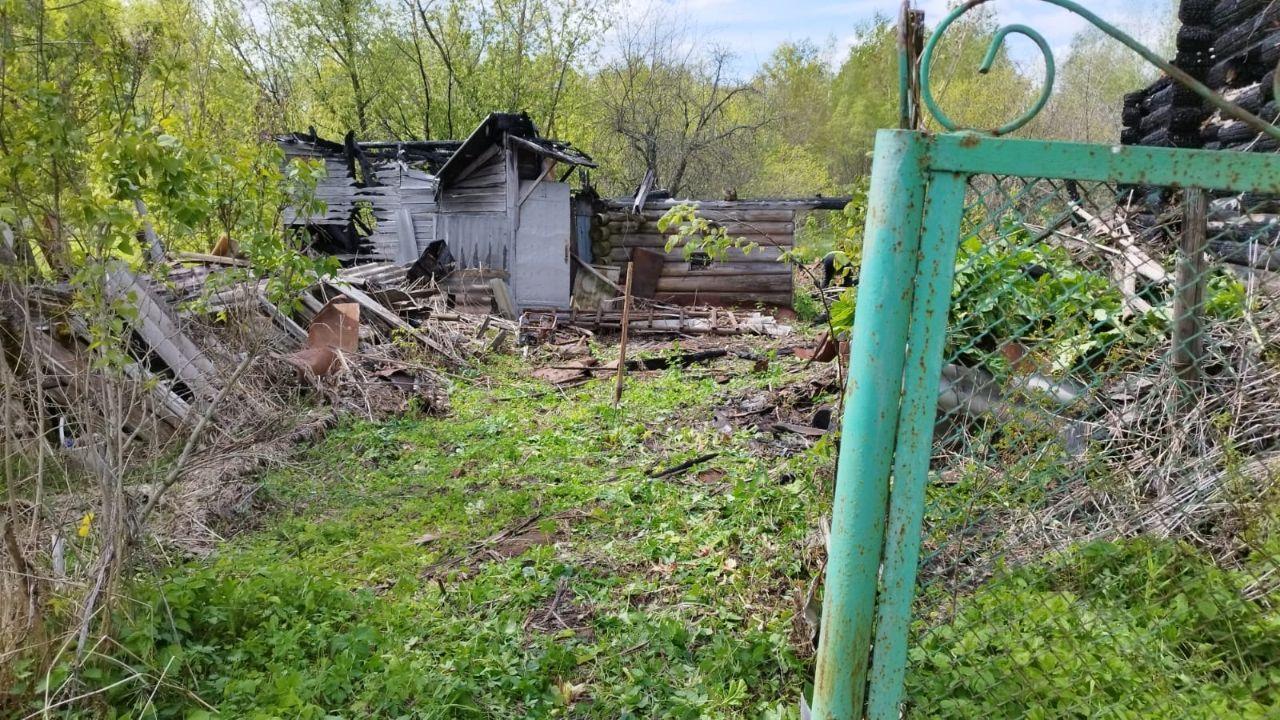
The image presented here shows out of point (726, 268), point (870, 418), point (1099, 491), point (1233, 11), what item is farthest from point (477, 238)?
point (870, 418)

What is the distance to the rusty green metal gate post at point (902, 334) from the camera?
161 centimetres

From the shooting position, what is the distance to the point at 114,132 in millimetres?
3381

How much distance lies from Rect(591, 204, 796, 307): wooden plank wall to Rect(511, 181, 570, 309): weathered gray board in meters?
2.21

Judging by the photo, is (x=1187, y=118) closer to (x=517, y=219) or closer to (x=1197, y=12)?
(x=1197, y=12)

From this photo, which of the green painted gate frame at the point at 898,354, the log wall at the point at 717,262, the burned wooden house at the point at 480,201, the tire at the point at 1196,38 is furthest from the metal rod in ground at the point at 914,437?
the log wall at the point at 717,262

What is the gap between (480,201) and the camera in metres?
15.6

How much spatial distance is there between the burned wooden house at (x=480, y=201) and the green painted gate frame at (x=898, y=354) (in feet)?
44.7

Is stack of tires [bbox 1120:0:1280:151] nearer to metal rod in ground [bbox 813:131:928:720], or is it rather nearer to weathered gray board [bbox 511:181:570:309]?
metal rod in ground [bbox 813:131:928:720]

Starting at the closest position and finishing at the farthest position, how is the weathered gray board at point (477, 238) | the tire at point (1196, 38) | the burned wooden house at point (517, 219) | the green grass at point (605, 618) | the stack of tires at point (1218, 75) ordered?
the green grass at point (605, 618) < the stack of tires at point (1218, 75) < the tire at point (1196, 38) < the burned wooden house at point (517, 219) < the weathered gray board at point (477, 238)

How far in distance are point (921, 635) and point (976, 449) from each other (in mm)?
770

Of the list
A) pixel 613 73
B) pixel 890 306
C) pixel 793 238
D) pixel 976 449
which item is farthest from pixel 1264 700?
pixel 613 73

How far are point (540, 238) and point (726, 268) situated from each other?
449 centimetres

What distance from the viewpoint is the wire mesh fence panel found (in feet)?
6.59

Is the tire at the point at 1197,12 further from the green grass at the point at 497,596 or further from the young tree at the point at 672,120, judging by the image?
the young tree at the point at 672,120
